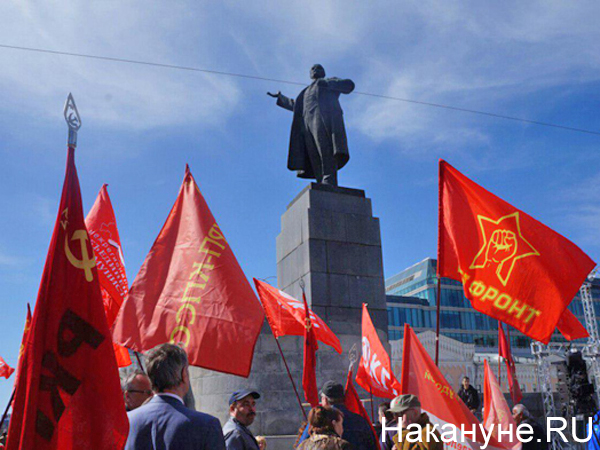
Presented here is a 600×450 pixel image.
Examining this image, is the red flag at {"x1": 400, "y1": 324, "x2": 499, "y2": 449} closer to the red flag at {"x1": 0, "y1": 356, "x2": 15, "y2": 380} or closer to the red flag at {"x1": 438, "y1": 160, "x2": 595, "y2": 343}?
the red flag at {"x1": 438, "y1": 160, "x2": 595, "y2": 343}

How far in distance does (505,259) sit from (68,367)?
4283mm

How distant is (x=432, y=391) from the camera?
566 cm

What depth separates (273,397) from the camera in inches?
387

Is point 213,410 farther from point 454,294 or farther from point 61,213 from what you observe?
point 454,294

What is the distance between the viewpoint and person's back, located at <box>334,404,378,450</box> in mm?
4785

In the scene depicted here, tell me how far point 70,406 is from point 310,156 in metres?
11.1

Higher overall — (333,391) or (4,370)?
(4,370)

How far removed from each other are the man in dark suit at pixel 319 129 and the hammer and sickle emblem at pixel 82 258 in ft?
32.5

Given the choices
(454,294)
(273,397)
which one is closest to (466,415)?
(273,397)

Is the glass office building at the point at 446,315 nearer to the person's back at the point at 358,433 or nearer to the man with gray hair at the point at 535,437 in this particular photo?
the man with gray hair at the point at 535,437

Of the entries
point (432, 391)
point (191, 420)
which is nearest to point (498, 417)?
point (432, 391)

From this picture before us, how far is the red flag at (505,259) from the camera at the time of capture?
567cm

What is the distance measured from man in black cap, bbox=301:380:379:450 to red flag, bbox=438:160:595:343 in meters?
1.61

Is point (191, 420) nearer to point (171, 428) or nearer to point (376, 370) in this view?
point (171, 428)
